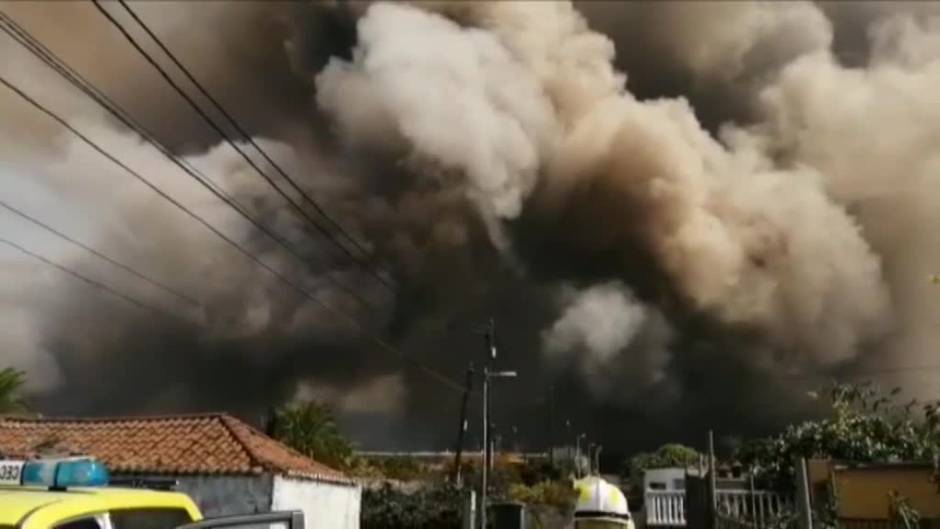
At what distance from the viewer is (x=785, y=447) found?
103 ft

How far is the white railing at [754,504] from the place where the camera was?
11.7 metres

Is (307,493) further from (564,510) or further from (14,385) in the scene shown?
(14,385)

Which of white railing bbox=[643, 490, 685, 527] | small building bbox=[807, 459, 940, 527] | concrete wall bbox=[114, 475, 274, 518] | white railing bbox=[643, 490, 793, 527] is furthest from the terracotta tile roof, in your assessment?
small building bbox=[807, 459, 940, 527]

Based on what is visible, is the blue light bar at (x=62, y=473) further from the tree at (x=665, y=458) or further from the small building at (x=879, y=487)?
the tree at (x=665, y=458)

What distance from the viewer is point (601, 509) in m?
4.84

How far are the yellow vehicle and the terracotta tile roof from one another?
13.7 metres

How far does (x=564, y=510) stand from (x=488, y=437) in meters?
4.71

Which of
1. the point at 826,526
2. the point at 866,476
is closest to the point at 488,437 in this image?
the point at 866,476

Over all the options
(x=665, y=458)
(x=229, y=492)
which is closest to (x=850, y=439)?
(x=229, y=492)

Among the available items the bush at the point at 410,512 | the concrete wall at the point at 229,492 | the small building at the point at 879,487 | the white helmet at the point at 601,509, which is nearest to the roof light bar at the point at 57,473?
the white helmet at the point at 601,509

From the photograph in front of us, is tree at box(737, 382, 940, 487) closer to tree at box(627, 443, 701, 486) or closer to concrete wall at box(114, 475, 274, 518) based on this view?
concrete wall at box(114, 475, 274, 518)

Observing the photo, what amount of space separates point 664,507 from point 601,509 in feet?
54.7

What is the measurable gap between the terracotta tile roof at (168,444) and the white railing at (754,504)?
336 inches

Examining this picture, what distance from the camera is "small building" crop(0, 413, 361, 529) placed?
16.9 m
